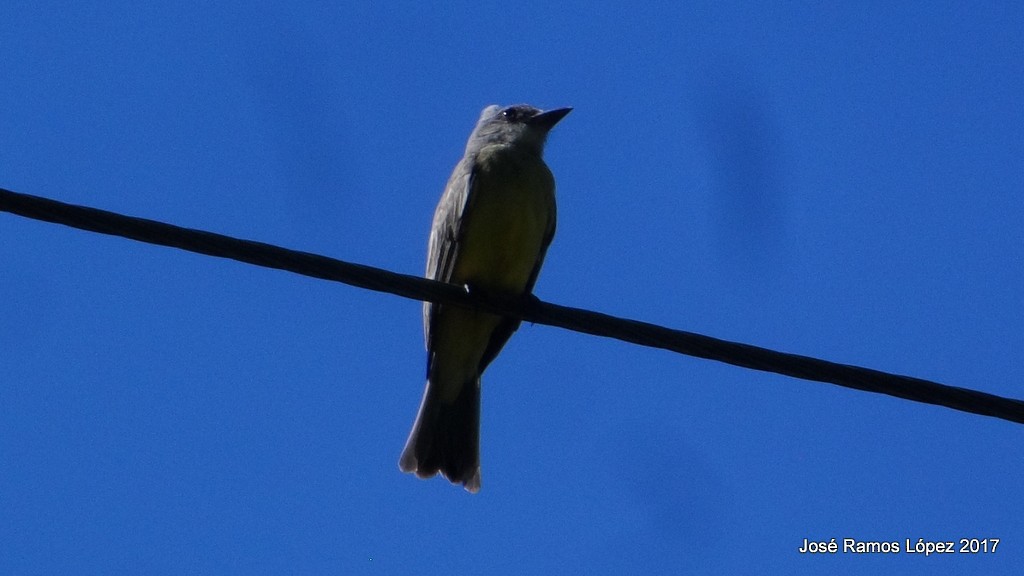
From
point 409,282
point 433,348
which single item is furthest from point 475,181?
point 409,282

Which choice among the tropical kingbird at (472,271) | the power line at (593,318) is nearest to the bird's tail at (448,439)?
the tropical kingbird at (472,271)

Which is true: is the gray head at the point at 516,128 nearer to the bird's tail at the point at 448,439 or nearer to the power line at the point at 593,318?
the bird's tail at the point at 448,439

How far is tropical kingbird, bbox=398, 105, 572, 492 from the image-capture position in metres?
6.68

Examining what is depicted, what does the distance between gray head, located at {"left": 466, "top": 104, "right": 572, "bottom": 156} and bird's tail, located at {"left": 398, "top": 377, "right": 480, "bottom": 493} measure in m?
1.49

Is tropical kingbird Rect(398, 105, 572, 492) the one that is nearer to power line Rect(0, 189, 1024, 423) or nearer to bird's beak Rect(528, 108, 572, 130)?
bird's beak Rect(528, 108, 572, 130)

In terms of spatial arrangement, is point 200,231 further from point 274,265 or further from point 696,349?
point 696,349

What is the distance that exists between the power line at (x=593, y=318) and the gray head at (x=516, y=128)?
351 centimetres

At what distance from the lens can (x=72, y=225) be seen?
3.61 meters

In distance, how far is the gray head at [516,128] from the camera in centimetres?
766

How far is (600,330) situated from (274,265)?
1120 mm

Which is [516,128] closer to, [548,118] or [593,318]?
[548,118]

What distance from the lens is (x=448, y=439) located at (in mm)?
7230

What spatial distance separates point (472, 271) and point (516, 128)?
1.54 metres

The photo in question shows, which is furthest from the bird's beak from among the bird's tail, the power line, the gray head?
the power line
